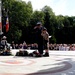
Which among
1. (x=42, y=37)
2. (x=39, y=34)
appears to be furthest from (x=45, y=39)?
(x=39, y=34)

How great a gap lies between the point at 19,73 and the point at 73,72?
2.22 meters

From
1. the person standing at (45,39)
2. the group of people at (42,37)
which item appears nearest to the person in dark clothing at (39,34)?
the group of people at (42,37)

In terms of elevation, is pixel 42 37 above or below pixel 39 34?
below

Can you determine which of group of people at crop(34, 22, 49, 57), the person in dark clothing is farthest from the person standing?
the person in dark clothing

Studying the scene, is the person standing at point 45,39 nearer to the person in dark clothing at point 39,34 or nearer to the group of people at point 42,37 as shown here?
the group of people at point 42,37

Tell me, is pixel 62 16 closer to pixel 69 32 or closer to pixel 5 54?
pixel 69 32

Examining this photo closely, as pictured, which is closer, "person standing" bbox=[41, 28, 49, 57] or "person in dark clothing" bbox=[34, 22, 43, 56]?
"person standing" bbox=[41, 28, 49, 57]

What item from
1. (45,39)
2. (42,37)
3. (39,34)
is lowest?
(45,39)

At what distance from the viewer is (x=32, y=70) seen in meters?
11.6

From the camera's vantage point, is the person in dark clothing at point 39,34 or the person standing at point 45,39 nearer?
the person standing at point 45,39

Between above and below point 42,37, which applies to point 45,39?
below

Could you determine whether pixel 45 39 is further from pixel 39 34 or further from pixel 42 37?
pixel 39 34

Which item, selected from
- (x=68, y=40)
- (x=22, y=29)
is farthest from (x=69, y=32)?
(x=22, y=29)

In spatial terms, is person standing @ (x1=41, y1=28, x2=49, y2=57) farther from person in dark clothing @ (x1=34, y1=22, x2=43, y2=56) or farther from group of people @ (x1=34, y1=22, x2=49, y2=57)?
person in dark clothing @ (x1=34, y1=22, x2=43, y2=56)
